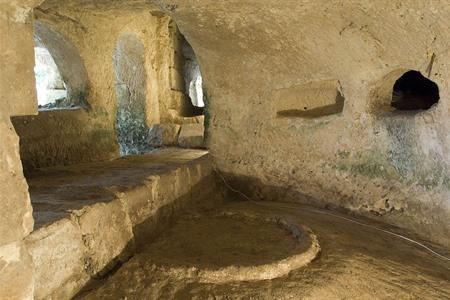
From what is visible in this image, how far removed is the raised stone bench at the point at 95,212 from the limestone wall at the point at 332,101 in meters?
0.69

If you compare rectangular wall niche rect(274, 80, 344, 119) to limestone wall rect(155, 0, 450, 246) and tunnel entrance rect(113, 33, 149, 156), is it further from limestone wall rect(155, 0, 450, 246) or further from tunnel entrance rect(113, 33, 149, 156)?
tunnel entrance rect(113, 33, 149, 156)

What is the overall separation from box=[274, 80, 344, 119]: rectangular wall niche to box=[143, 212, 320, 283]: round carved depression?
3.64 feet

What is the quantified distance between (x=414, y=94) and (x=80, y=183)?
3383 millimetres

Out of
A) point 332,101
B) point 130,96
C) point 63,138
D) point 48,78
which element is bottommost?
point 63,138

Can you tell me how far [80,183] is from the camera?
2.76 m

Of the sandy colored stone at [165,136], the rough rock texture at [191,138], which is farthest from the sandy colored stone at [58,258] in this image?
the sandy colored stone at [165,136]

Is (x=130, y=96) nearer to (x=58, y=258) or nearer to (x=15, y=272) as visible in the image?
(x=58, y=258)

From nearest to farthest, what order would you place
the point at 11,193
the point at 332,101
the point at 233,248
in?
the point at 11,193
the point at 233,248
the point at 332,101

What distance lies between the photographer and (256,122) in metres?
3.71

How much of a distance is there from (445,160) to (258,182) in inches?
62.1

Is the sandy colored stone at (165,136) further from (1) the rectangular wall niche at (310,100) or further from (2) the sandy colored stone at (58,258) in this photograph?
(2) the sandy colored stone at (58,258)

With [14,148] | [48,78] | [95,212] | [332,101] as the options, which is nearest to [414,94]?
[332,101]

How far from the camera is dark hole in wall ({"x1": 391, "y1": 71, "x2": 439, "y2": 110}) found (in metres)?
3.72

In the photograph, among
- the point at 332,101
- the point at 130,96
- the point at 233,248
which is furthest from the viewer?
the point at 130,96
